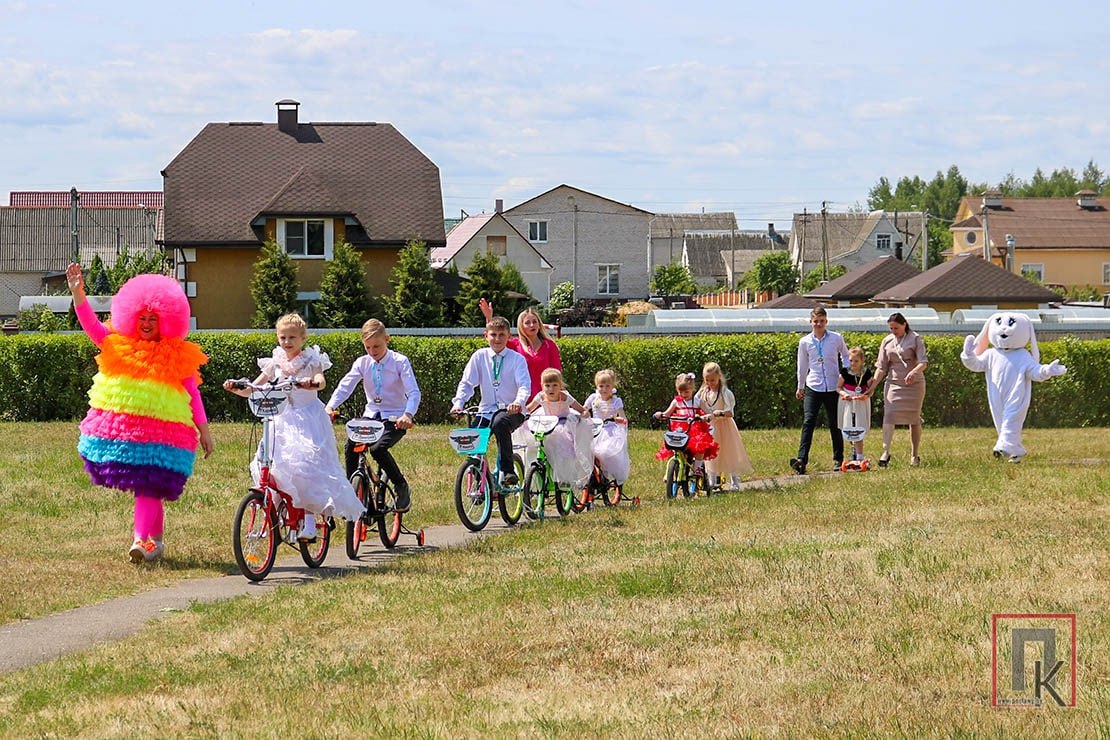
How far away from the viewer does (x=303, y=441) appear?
36.6 ft

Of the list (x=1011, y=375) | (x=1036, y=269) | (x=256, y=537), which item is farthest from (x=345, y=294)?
(x=1036, y=269)

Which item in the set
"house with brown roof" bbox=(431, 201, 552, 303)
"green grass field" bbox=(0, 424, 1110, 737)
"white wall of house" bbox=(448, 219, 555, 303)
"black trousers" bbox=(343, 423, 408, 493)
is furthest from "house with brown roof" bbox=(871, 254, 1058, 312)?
"black trousers" bbox=(343, 423, 408, 493)

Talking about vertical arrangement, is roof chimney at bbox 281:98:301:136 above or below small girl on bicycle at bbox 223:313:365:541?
above

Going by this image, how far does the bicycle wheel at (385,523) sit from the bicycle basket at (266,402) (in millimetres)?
1806

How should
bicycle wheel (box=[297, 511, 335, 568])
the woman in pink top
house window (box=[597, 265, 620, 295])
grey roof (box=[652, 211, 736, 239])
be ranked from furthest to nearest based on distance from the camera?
grey roof (box=[652, 211, 736, 239]), house window (box=[597, 265, 620, 295]), the woman in pink top, bicycle wheel (box=[297, 511, 335, 568])

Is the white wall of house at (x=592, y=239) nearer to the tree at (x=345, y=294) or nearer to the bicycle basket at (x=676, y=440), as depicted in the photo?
the tree at (x=345, y=294)

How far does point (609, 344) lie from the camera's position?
1155 inches

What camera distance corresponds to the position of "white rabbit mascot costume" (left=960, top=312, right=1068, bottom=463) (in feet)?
62.5

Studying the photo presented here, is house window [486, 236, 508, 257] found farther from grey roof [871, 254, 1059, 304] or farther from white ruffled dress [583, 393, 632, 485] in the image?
white ruffled dress [583, 393, 632, 485]

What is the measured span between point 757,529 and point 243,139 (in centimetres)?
4629

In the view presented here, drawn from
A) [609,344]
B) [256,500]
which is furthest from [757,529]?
[609,344]

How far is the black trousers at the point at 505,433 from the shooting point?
13.4 meters

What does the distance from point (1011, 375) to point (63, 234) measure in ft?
254

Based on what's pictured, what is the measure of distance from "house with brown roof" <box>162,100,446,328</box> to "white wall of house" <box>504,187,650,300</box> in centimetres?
4979
